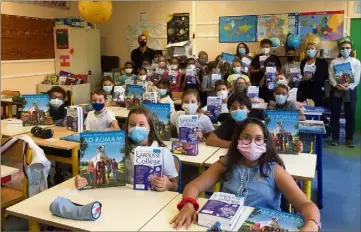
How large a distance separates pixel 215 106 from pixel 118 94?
6.13 ft

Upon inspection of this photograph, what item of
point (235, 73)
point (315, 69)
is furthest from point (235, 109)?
point (315, 69)

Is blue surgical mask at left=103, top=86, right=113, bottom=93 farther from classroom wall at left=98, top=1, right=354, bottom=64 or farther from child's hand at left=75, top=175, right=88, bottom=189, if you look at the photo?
child's hand at left=75, top=175, right=88, bottom=189

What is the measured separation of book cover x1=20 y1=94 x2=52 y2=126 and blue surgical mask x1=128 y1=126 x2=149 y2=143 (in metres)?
2.03

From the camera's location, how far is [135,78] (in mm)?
6293

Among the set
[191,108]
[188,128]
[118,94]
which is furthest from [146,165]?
[118,94]

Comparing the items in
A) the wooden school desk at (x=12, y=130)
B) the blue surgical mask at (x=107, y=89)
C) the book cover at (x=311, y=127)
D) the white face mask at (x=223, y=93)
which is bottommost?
the wooden school desk at (x=12, y=130)

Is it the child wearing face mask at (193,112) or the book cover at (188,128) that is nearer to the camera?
the book cover at (188,128)

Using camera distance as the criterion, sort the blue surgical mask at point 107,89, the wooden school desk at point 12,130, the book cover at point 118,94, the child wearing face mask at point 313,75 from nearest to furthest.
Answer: the wooden school desk at point 12,130, the book cover at point 118,94, the blue surgical mask at point 107,89, the child wearing face mask at point 313,75

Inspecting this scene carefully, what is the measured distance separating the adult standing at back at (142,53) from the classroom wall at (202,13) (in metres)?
0.79

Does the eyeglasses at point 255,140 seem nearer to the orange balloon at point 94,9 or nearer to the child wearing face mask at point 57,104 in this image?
the child wearing face mask at point 57,104

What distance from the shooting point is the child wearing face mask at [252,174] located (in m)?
1.97

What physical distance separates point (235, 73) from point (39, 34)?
425 cm

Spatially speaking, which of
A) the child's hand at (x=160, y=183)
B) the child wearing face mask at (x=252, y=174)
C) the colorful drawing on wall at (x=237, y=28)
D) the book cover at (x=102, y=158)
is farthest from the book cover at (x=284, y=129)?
the colorful drawing on wall at (x=237, y=28)

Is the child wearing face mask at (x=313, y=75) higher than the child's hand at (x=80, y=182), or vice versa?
the child wearing face mask at (x=313, y=75)
